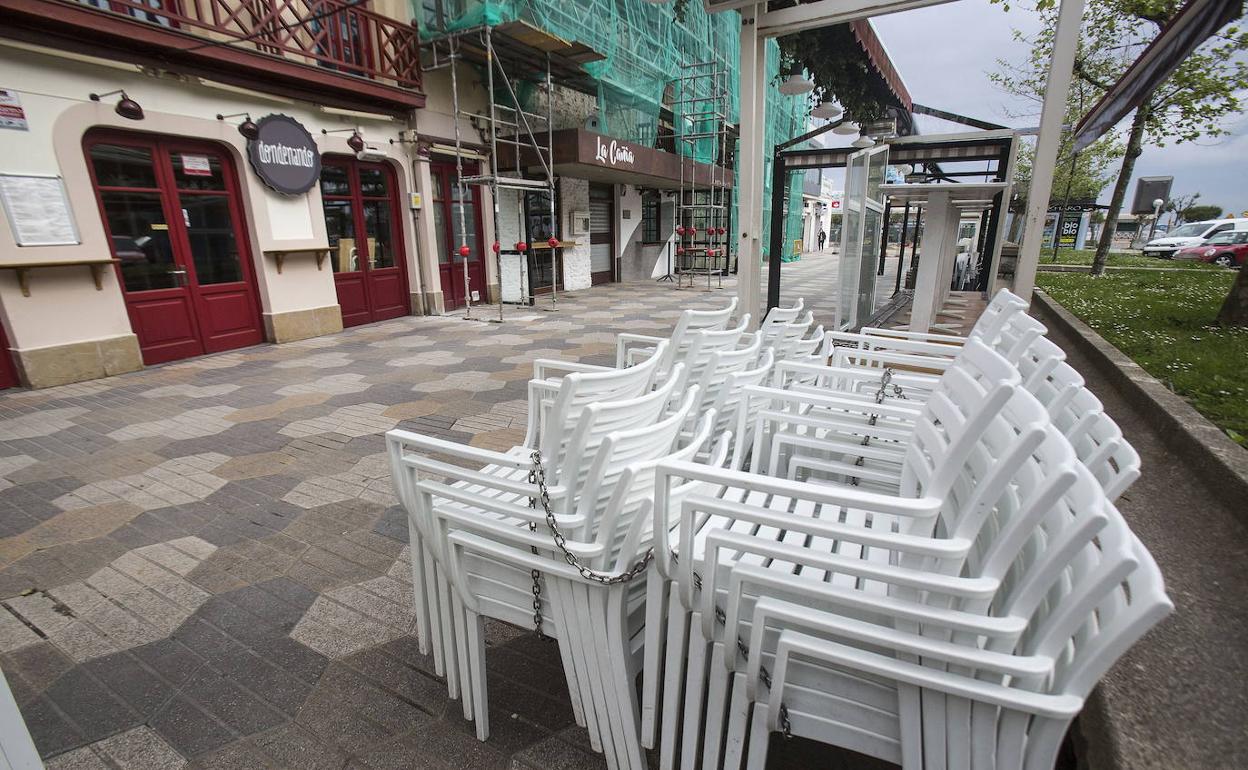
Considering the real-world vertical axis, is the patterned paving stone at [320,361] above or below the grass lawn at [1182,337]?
below

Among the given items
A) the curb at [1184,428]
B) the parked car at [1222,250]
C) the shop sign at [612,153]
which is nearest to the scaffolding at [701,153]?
the shop sign at [612,153]

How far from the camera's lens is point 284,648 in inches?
77.4

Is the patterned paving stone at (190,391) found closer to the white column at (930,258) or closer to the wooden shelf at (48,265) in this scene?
the wooden shelf at (48,265)

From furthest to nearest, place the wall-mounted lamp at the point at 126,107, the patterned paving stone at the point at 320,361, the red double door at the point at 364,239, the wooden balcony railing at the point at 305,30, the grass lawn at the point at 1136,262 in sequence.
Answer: the grass lawn at the point at 1136,262, the red double door at the point at 364,239, the patterned paving stone at the point at 320,361, the wooden balcony railing at the point at 305,30, the wall-mounted lamp at the point at 126,107

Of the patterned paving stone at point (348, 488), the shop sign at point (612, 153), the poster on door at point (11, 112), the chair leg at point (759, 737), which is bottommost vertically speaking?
the patterned paving stone at point (348, 488)

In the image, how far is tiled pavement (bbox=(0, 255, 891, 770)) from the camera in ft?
5.32

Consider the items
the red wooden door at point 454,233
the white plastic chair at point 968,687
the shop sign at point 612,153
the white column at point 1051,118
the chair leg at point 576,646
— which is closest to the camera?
the white plastic chair at point 968,687

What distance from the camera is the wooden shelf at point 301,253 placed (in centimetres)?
701

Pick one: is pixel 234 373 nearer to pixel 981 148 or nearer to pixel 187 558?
pixel 187 558

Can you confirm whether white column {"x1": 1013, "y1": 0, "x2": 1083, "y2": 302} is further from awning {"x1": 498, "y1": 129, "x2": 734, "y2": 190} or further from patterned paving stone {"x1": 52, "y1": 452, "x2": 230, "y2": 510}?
awning {"x1": 498, "y1": 129, "x2": 734, "y2": 190}

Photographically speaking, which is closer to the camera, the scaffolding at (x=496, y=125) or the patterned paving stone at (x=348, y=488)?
the patterned paving stone at (x=348, y=488)

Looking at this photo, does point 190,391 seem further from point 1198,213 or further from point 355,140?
point 1198,213

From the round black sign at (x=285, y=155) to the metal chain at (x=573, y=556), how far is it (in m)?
7.19

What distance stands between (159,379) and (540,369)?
524 centimetres
